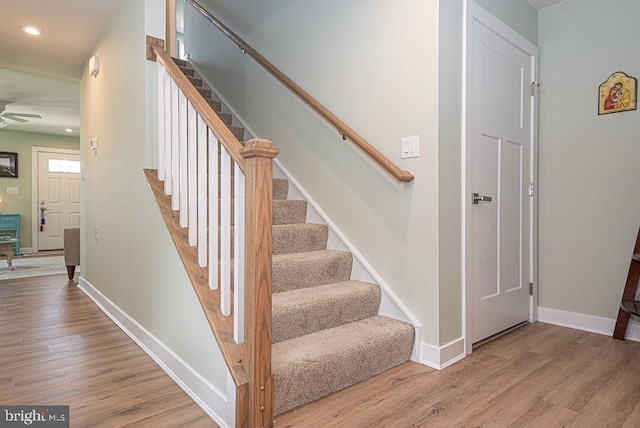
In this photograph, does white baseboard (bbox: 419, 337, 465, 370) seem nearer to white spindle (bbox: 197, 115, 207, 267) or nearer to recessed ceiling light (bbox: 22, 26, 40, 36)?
white spindle (bbox: 197, 115, 207, 267)

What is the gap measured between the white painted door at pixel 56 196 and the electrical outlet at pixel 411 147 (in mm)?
8357

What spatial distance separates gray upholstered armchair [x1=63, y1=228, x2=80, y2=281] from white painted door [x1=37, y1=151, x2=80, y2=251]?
401cm

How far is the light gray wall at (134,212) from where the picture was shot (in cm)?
195

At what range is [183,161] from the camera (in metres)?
2.02

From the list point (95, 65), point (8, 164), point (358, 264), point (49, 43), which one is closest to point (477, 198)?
point (358, 264)

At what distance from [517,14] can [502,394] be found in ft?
8.12

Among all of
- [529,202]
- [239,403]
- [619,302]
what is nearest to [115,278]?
[239,403]

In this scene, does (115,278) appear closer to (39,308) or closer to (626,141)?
(39,308)

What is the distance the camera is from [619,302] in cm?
261

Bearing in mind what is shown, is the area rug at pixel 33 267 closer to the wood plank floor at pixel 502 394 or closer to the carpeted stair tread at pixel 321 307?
the carpeted stair tread at pixel 321 307

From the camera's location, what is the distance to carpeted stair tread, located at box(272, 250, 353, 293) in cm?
225

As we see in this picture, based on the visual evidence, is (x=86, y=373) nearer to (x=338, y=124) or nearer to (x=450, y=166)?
(x=338, y=124)

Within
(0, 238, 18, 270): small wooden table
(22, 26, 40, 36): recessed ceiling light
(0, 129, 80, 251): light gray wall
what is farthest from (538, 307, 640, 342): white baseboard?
(0, 129, 80, 251): light gray wall

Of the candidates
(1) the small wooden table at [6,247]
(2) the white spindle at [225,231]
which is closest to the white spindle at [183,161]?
(2) the white spindle at [225,231]
